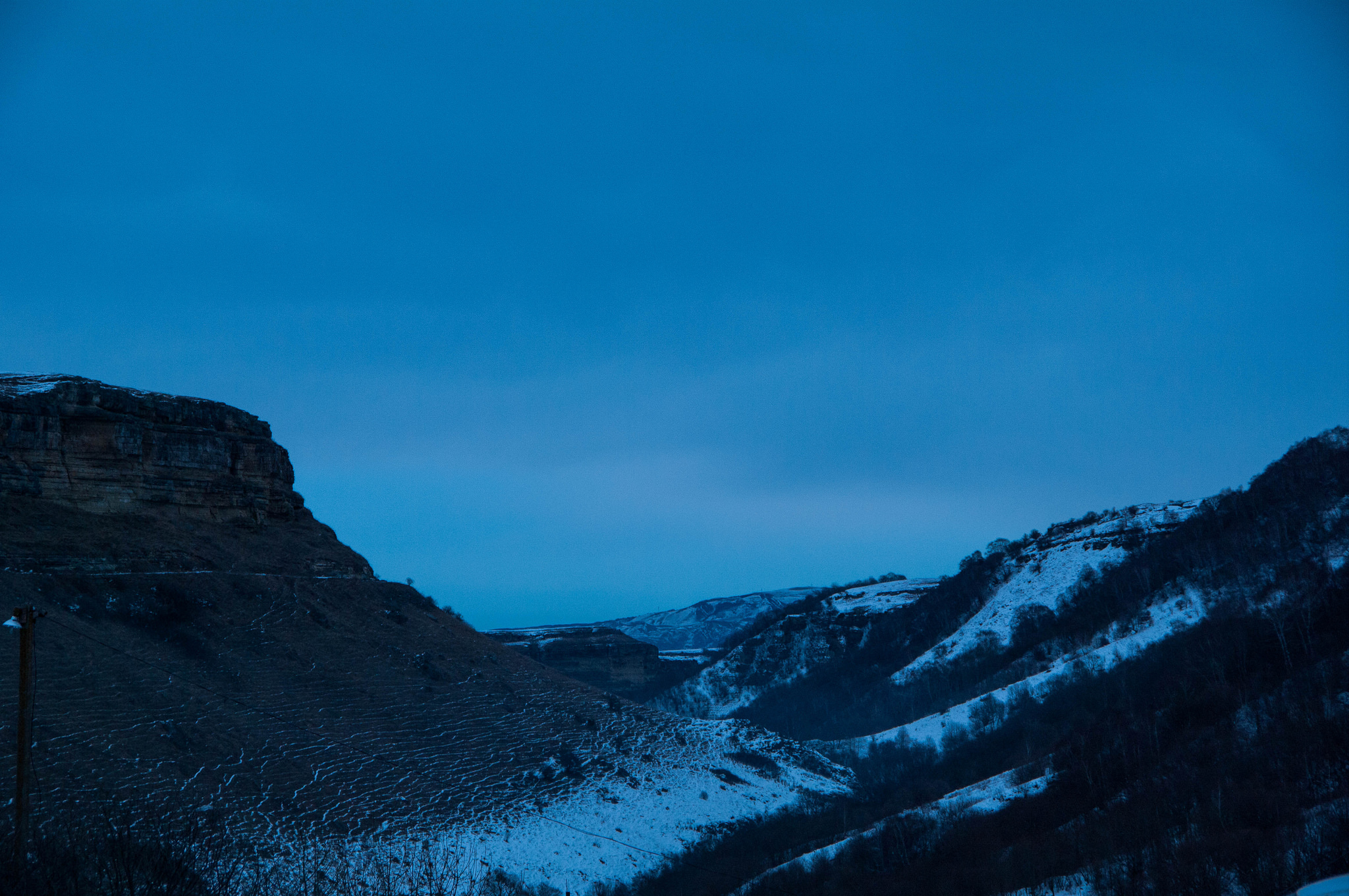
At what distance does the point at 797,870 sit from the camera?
31.0 m

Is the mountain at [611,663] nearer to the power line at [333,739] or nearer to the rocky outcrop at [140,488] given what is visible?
the rocky outcrop at [140,488]

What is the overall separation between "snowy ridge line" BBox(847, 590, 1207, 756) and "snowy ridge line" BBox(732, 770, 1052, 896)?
67.5 feet

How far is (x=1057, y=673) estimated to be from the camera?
6056 cm

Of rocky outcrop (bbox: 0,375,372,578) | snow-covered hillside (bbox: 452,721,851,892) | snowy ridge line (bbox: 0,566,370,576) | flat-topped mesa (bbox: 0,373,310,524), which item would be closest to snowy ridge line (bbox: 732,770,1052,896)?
snow-covered hillside (bbox: 452,721,851,892)

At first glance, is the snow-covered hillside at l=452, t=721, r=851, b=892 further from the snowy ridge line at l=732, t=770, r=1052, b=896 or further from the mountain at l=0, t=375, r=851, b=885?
the snowy ridge line at l=732, t=770, r=1052, b=896

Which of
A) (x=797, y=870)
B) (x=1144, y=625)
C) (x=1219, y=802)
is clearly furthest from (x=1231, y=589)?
(x=797, y=870)

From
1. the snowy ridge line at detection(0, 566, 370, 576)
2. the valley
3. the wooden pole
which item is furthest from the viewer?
the snowy ridge line at detection(0, 566, 370, 576)

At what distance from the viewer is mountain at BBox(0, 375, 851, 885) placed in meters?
29.6

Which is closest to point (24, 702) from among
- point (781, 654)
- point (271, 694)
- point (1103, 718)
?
point (271, 694)

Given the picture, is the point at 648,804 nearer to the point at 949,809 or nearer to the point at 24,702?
the point at 949,809

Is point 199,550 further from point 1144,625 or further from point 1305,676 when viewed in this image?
point 1144,625

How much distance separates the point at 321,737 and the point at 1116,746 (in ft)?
104

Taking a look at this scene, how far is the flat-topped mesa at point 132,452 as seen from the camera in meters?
40.9

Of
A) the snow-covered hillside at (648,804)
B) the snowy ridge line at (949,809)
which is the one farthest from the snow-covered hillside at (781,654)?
the snowy ridge line at (949,809)
